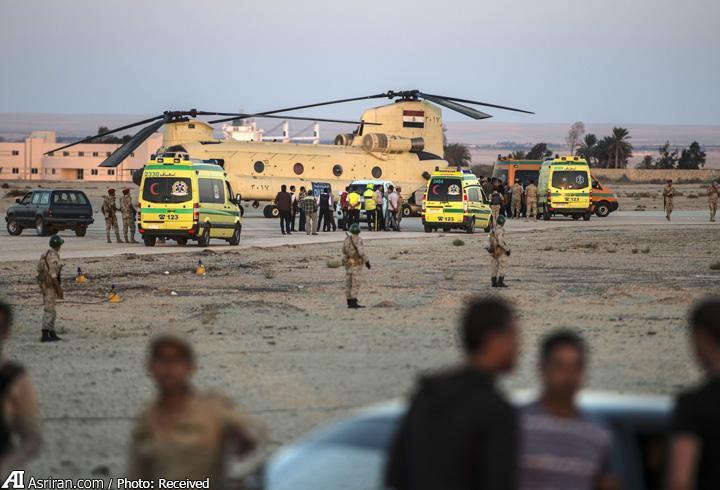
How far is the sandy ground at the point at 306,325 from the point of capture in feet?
37.1

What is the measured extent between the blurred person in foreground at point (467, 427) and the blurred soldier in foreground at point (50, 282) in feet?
36.6

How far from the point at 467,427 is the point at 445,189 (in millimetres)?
37557

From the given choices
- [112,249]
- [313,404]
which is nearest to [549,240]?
[112,249]

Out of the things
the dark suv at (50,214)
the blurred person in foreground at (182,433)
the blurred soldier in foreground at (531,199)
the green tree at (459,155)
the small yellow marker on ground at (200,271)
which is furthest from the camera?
the green tree at (459,155)

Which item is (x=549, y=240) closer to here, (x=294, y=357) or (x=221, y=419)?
(x=294, y=357)

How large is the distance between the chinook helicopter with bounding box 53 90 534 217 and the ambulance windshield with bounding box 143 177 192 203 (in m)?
17.0

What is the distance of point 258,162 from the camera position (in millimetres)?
52438

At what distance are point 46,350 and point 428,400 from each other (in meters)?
11.1

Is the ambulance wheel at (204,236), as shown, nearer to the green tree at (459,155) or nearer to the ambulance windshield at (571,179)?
the ambulance windshield at (571,179)

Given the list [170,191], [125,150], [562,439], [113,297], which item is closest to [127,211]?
[170,191]

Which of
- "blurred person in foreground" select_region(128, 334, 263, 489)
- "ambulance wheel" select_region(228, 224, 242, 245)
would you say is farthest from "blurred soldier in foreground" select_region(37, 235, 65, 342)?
"ambulance wheel" select_region(228, 224, 242, 245)

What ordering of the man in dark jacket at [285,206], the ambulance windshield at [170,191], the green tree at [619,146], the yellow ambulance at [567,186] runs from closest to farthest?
the ambulance windshield at [170,191]
the man in dark jacket at [285,206]
the yellow ambulance at [567,186]
the green tree at [619,146]

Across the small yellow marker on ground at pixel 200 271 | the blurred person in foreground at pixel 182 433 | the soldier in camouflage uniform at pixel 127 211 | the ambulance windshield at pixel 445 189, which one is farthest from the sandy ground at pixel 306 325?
the ambulance windshield at pixel 445 189

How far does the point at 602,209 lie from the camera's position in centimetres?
5562
